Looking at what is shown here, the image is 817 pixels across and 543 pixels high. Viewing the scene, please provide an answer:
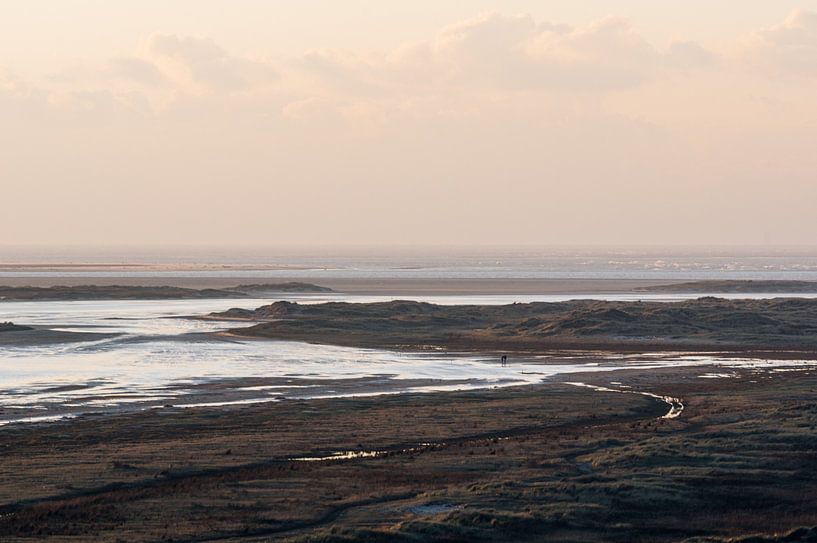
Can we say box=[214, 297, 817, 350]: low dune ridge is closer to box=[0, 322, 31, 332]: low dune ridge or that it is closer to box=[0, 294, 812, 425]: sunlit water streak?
box=[0, 294, 812, 425]: sunlit water streak

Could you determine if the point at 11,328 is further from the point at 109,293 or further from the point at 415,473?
the point at 109,293

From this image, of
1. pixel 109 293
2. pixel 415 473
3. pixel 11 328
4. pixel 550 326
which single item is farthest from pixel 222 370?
pixel 109 293

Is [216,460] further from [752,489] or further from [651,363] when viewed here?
[651,363]

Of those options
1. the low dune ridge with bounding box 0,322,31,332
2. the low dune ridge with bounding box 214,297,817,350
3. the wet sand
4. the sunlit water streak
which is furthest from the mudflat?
the wet sand

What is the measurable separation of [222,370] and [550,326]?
31.5 meters

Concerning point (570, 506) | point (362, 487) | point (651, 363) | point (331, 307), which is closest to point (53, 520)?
point (362, 487)

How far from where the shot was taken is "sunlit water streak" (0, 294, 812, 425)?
46219 millimetres

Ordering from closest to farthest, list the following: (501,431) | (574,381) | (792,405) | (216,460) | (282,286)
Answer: (216,460) < (501,431) < (792,405) < (574,381) < (282,286)

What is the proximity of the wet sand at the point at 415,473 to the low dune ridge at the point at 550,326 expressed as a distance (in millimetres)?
32864

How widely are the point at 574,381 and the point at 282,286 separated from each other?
101225mm

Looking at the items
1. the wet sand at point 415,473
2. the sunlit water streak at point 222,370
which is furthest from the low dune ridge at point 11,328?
the wet sand at point 415,473

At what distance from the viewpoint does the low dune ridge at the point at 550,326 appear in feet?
253

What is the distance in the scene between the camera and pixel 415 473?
100 ft

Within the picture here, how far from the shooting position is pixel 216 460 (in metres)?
31.7
